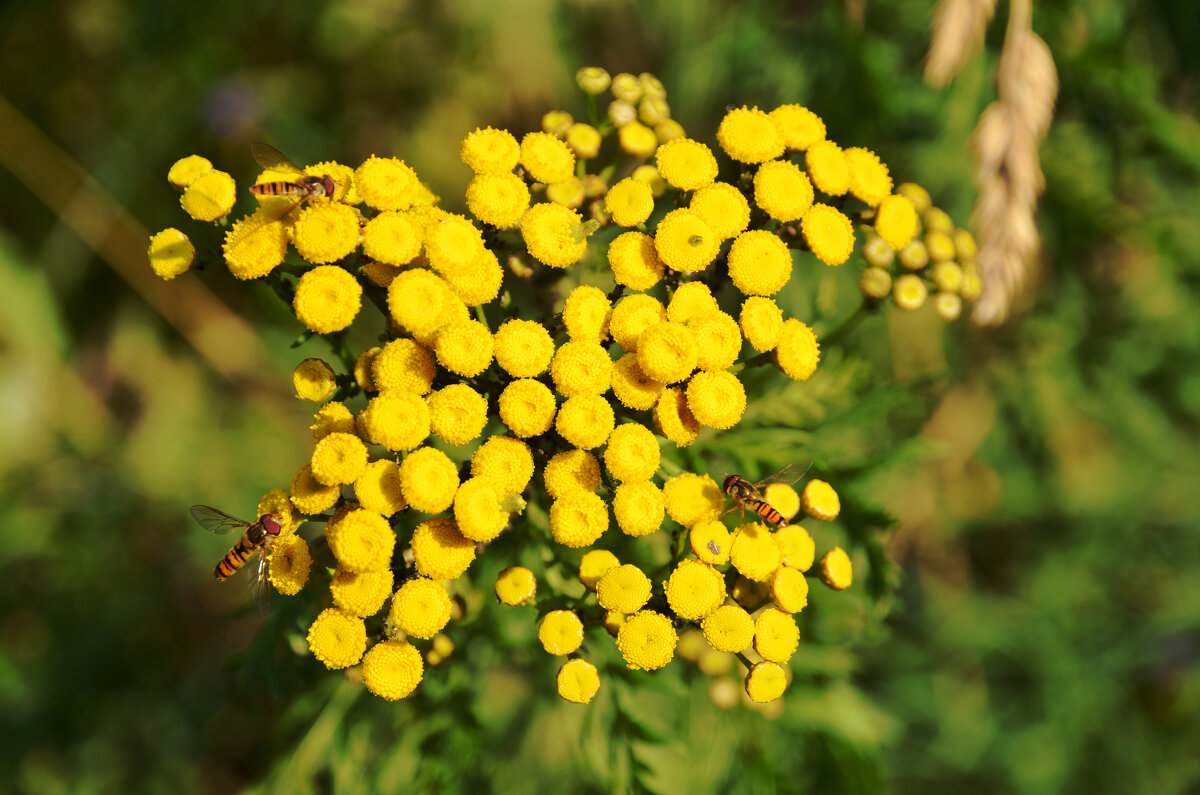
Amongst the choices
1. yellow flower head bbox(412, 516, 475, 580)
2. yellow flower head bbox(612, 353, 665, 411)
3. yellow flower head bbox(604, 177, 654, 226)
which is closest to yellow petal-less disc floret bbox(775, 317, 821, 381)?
yellow flower head bbox(612, 353, 665, 411)

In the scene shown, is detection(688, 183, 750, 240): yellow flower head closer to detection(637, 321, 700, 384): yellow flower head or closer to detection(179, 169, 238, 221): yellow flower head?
detection(637, 321, 700, 384): yellow flower head

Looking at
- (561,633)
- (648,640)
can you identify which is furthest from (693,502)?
(561,633)

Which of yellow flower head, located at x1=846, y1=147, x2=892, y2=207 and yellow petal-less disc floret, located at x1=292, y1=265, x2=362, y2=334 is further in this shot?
yellow flower head, located at x1=846, y1=147, x2=892, y2=207

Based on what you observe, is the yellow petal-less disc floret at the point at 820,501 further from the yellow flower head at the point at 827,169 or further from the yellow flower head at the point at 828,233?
the yellow flower head at the point at 827,169

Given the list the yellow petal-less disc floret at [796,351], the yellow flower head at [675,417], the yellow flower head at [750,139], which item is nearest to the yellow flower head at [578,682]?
the yellow flower head at [675,417]

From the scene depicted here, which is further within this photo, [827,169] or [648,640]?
[827,169]

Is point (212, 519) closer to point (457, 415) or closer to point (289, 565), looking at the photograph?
point (289, 565)
